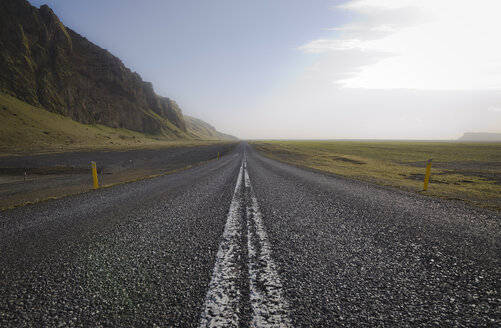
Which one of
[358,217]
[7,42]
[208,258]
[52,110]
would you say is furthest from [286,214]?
[7,42]

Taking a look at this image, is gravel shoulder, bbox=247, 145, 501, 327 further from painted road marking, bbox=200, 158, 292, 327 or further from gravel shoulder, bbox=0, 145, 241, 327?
gravel shoulder, bbox=0, 145, 241, 327

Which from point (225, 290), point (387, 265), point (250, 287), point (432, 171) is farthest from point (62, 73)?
point (432, 171)

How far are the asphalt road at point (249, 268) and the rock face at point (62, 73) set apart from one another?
2852 inches

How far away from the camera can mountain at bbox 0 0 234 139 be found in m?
52.1

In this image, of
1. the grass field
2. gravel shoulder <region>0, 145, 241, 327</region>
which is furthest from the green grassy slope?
the grass field

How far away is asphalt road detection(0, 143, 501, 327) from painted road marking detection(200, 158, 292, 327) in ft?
0.04

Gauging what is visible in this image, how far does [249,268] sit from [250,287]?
32cm

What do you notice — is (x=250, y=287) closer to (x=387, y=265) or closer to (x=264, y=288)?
(x=264, y=288)

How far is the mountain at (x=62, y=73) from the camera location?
5209cm

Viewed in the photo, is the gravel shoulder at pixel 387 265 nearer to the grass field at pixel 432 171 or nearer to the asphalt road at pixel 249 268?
the asphalt road at pixel 249 268

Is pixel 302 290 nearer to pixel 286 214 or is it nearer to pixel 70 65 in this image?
pixel 286 214

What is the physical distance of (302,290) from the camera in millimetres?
1826

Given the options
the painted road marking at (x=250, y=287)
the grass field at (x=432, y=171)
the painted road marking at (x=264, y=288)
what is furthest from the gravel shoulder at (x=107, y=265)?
the grass field at (x=432, y=171)

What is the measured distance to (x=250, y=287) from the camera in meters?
1.86
